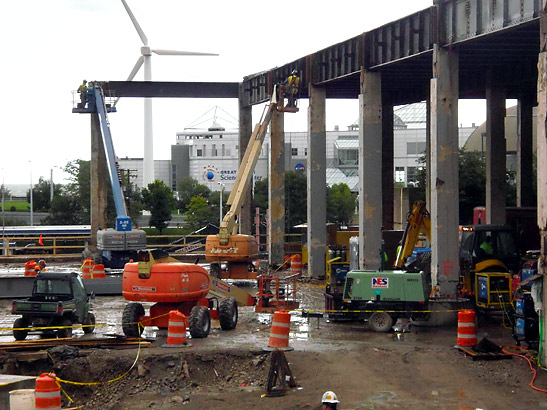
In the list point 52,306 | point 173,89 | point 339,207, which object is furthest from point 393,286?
point 339,207

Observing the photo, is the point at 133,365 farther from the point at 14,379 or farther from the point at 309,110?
the point at 309,110

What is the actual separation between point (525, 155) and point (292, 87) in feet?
47.3

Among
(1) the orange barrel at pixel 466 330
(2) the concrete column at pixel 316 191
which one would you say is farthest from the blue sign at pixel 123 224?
(1) the orange barrel at pixel 466 330

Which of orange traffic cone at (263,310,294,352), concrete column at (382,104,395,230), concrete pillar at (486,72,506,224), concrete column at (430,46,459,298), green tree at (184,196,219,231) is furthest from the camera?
green tree at (184,196,219,231)

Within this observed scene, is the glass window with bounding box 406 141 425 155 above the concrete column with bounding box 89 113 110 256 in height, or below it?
above

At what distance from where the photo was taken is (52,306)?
22969 millimetres

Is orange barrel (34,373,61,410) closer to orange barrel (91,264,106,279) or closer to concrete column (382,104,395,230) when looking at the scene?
orange barrel (91,264,106,279)

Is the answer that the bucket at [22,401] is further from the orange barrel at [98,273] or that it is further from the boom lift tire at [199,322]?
the orange barrel at [98,273]

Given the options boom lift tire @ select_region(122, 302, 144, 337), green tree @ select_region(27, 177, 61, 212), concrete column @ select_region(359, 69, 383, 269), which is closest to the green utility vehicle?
boom lift tire @ select_region(122, 302, 144, 337)

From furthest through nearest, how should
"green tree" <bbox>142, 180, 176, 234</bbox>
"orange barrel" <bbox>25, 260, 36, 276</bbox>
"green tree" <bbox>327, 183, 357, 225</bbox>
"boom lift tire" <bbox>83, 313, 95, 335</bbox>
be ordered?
"green tree" <bbox>327, 183, 357, 225</bbox>, "green tree" <bbox>142, 180, 176, 234</bbox>, "orange barrel" <bbox>25, 260, 36, 276</bbox>, "boom lift tire" <bbox>83, 313, 95, 335</bbox>

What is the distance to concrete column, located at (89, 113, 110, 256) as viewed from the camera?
2085 inches

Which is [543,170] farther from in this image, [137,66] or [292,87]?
[137,66]

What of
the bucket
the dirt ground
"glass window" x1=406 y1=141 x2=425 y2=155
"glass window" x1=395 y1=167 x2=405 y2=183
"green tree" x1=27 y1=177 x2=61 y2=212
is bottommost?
the dirt ground

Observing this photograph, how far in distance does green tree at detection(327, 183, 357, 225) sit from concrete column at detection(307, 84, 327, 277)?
36217 millimetres
